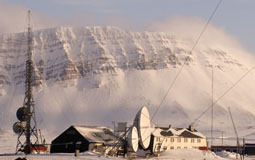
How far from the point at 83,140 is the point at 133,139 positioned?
16.0m

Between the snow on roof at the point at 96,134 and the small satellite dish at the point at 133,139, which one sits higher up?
the snow on roof at the point at 96,134

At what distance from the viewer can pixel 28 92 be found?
107000 millimetres

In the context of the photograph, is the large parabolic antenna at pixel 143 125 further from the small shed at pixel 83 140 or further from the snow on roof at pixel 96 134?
the snow on roof at pixel 96 134

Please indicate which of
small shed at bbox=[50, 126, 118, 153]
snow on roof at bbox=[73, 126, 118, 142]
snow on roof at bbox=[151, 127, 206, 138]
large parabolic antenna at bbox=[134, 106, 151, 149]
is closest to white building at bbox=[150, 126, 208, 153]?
snow on roof at bbox=[151, 127, 206, 138]

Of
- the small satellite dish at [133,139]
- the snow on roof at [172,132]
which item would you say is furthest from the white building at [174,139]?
the small satellite dish at [133,139]

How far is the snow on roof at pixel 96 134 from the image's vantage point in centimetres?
9651

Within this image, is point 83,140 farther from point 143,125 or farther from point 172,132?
point 172,132

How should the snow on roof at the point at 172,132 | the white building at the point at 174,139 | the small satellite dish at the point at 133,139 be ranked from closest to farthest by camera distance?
1. the small satellite dish at the point at 133,139
2. the white building at the point at 174,139
3. the snow on roof at the point at 172,132

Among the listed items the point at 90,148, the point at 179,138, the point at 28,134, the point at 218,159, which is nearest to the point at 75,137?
the point at 90,148

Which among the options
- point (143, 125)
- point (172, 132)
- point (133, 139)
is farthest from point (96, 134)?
point (172, 132)

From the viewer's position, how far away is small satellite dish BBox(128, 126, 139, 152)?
8125cm

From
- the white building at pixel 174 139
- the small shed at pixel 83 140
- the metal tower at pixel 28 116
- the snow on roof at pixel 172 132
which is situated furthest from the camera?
the snow on roof at pixel 172 132


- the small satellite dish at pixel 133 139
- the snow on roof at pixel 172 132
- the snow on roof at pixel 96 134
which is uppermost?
the snow on roof at pixel 172 132

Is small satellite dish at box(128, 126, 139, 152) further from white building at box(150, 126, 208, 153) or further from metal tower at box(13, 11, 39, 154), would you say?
metal tower at box(13, 11, 39, 154)
